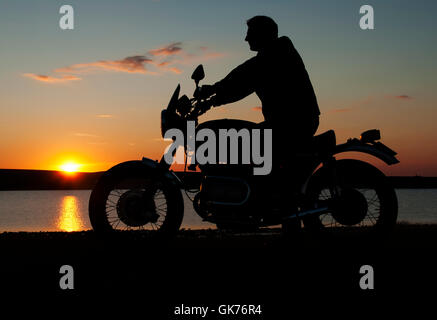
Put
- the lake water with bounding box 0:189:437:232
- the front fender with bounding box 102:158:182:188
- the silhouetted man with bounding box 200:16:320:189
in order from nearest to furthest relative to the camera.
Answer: the silhouetted man with bounding box 200:16:320:189, the front fender with bounding box 102:158:182:188, the lake water with bounding box 0:189:437:232

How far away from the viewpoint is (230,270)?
5.39 m

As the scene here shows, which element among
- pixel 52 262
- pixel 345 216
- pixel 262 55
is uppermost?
pixel 262 55

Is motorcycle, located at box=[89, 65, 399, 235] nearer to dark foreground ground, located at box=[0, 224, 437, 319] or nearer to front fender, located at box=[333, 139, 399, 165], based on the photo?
front fender, located at box=[333, 139, 399, 165]

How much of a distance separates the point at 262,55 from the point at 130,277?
9.66ft

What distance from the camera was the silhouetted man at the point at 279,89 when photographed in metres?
5.88

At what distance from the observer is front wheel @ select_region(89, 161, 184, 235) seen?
619 centimetres

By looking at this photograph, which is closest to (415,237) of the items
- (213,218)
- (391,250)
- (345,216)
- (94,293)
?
(391,250)

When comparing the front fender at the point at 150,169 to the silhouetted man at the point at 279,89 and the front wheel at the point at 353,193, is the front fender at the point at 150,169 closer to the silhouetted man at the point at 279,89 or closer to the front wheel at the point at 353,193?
the silhouetted man at the point at 279,89

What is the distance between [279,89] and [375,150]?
1.42 m

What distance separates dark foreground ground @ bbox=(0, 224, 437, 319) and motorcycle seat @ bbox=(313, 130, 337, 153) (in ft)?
3.73

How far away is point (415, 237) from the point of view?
8070 mm

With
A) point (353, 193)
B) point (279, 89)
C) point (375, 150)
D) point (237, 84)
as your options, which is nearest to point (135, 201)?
point (237, 84)

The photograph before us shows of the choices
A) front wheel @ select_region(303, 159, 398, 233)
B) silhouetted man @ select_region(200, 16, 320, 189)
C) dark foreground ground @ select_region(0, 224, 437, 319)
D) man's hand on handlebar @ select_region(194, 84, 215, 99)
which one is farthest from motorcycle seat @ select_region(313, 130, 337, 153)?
man's hand on handlebar @ select_region(194, 84, 215, 99)
